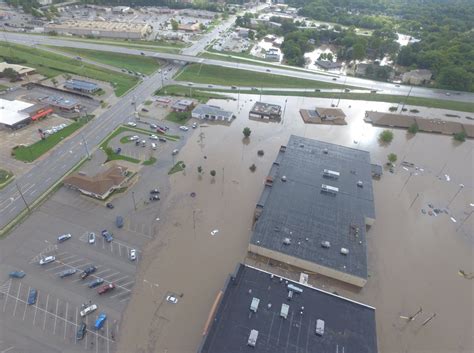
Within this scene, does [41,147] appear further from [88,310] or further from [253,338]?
[253,338]

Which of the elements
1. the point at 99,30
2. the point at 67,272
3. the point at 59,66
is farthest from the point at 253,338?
the point at 99,30

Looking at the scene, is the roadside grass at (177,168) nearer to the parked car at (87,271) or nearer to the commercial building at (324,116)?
the parked car at (87,271)

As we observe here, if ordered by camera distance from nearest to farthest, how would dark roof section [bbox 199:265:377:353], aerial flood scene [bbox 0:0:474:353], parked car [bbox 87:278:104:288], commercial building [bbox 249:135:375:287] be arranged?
1. dark roof section [bbox 199:265:377:353]
2. aerial flood scene [bbox 0:0:474:353]
3. parked car [bbox 87:278:104:288]
4. commercial building [bbox 249:135:375:287]

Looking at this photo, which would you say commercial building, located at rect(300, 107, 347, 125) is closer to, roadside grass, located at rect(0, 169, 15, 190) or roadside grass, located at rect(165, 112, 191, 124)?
roadside grass, located at rect(165, 112, 191, 124)

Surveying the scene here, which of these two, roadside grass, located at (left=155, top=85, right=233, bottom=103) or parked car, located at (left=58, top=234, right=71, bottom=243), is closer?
parked car, located at (left=58, top=234, right=71, bottom=243)

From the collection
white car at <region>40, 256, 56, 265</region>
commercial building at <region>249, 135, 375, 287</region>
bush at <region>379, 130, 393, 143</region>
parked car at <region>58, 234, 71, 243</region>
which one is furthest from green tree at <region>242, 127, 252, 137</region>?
white car at <region>40, 256, 56, 265</region>

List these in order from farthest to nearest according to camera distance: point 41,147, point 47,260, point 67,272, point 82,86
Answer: point 82,86
point 41,147
point 47,260
point 67,272
